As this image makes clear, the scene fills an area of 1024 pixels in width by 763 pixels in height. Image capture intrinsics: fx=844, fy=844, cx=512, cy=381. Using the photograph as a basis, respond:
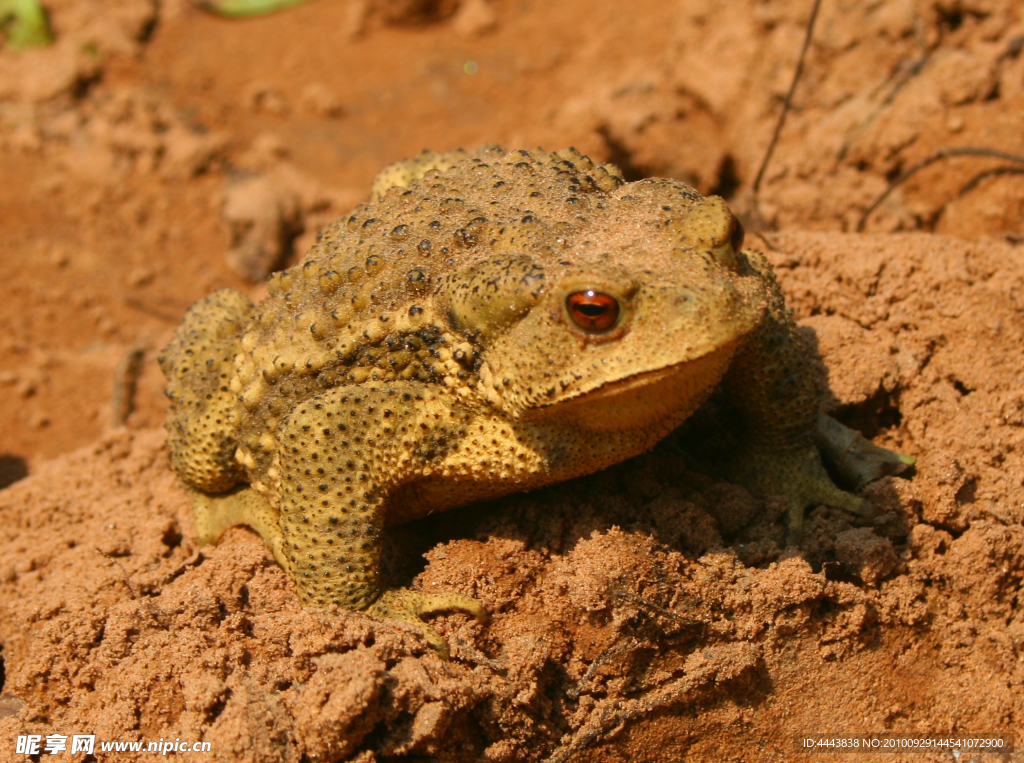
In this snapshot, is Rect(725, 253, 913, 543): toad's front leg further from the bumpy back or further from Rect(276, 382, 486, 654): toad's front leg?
the bumpy back

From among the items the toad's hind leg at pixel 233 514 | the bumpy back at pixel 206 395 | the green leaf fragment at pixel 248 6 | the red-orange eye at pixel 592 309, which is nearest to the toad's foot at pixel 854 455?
the red-orange eye at pixel 592 309

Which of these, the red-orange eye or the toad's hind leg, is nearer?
the red-orange eye

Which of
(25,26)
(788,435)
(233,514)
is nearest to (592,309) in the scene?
(788,435)

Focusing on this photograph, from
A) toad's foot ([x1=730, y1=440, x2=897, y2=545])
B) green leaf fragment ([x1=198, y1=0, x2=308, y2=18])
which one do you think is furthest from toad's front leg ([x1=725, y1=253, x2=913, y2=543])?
green leaf fragment ([x1=198, y1=0, x2=308, y2=18])

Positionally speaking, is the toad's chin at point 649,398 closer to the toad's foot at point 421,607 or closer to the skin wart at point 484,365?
the skin wart at point 484,365

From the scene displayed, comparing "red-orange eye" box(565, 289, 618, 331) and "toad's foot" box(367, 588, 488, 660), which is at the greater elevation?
"red-orange eye" box(565, 289, 618, 331)

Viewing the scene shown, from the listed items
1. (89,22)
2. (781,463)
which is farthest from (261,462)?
(89,22)

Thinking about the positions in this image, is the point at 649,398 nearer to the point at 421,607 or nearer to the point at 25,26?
the point at 421,607
